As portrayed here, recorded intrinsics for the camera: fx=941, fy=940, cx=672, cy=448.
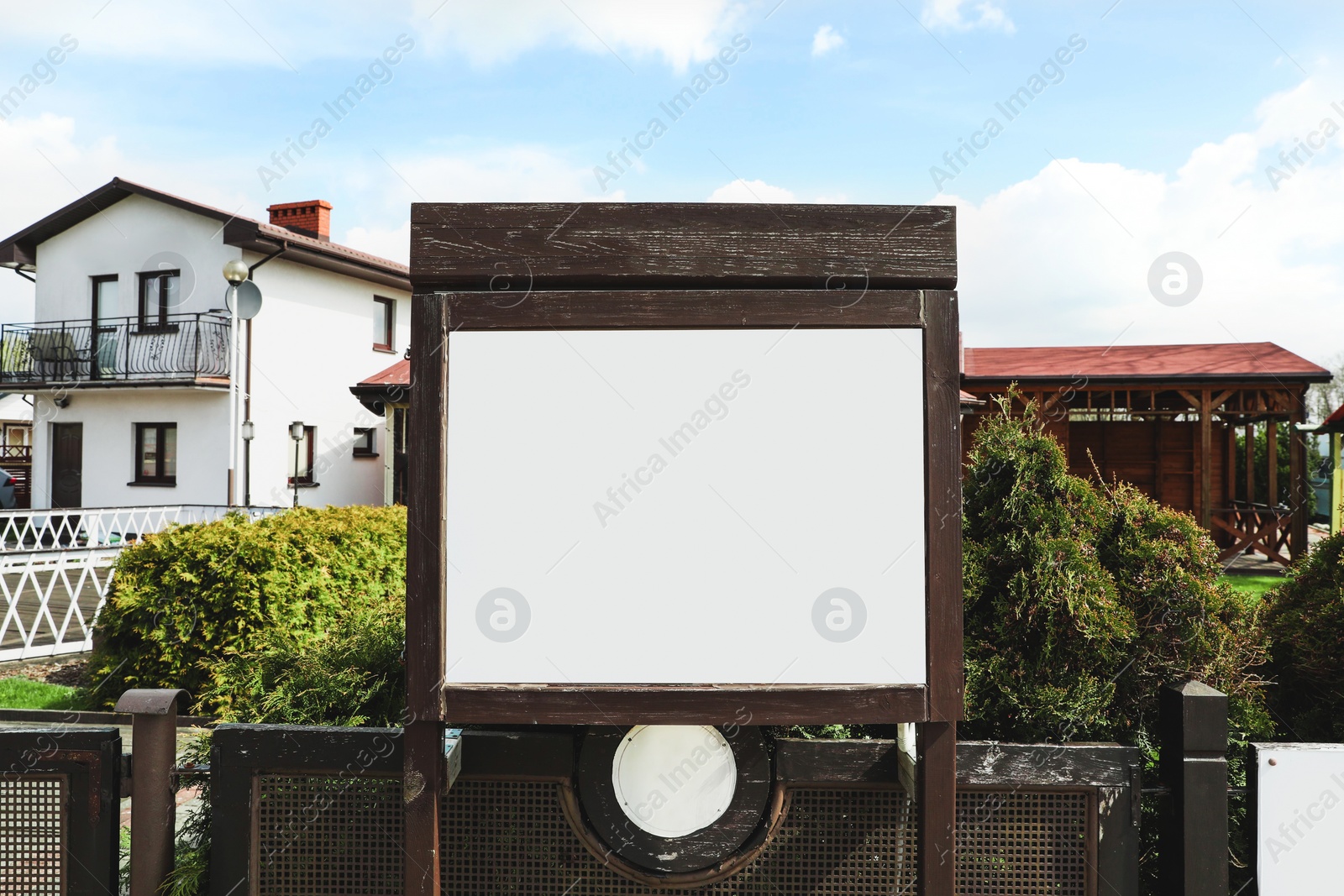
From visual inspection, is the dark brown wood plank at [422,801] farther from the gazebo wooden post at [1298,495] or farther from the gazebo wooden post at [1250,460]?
the gazebo wooden post at [1250,460]

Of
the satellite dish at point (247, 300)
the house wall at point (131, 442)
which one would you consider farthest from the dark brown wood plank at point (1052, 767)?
the house wall at point (131, 442)

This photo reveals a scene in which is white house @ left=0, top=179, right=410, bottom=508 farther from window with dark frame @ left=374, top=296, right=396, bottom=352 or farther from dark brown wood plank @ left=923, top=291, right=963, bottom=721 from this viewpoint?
dark brown wood plank @ left=923, top=291, right=963, bottom=721

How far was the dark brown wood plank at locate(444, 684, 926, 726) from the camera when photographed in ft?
7.54

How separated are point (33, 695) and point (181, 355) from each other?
1525 cm

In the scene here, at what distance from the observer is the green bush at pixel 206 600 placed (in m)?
6.19

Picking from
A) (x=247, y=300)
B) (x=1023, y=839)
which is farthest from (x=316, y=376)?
(x=1023, y=839)

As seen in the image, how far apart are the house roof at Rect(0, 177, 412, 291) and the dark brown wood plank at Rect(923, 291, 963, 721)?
780 inches

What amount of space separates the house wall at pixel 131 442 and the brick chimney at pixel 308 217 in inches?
206

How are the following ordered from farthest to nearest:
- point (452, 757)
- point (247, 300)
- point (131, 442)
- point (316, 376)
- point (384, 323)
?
point (384, 323) → point (316, 376) → point (131, 442) → point (247, 300) → point (452, 757)

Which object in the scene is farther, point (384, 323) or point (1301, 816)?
point (384, 323)

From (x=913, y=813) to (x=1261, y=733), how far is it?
4.26 feet

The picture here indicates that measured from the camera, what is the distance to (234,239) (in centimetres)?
1947

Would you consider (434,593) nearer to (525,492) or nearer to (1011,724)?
(525,492)

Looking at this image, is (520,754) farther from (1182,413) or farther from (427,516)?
(1182,413)
